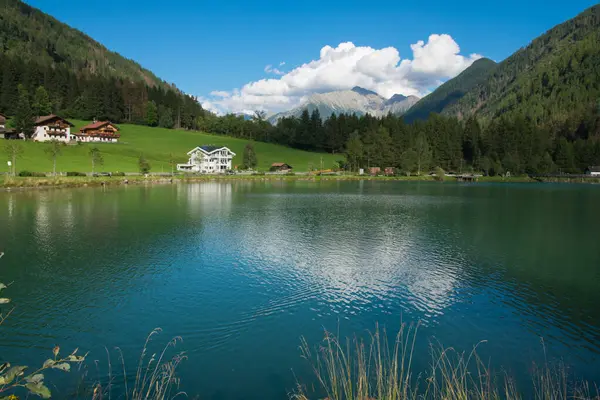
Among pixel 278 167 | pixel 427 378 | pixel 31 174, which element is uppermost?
pixel 278 167

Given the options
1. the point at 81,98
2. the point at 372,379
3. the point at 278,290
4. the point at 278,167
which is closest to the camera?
the point at 372,379

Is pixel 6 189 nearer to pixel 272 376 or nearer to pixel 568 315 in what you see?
pixel 272 376

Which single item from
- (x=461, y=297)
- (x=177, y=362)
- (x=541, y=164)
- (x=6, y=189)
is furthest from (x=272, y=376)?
(x=541, y=164)

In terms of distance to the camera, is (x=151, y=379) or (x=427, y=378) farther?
(x=427, y=378)

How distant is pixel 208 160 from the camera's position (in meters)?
125

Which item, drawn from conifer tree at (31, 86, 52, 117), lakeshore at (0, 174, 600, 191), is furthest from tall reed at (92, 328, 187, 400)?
conifer tree at (31, 86, 52, 117)

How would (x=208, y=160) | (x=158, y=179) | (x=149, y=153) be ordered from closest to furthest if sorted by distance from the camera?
1. (x=158, y=179)
2. (x=149, y=153)
3. (x=208, y=160)

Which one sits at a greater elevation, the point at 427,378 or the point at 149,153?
the point at 149,153

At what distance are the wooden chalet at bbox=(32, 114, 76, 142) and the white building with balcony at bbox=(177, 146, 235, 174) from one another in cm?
3400

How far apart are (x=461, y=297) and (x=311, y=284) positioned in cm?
687

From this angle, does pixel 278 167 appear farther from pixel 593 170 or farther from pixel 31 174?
pixel 593 170

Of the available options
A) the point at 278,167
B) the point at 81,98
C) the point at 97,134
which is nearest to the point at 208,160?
the point at 278,167

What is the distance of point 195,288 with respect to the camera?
18.2m

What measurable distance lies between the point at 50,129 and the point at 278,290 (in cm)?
11884
